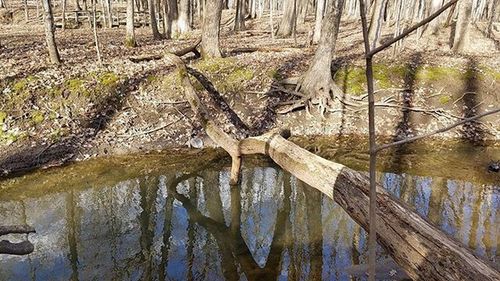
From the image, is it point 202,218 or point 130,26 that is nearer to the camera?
point 202,218

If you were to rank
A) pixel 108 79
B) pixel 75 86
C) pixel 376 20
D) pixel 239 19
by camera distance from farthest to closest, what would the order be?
pixel 239 19 < pixel 376 20 < pixel 108 79 < pixel 75 86

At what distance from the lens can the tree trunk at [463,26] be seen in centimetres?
1446

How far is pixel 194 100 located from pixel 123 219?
402 cm

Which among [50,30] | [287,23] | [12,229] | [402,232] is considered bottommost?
[402,232]

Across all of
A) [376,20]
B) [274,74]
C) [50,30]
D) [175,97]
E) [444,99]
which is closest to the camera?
[50,30]

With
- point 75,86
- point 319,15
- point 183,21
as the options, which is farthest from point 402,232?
point 183,21

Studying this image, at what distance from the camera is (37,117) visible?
32.1 feet

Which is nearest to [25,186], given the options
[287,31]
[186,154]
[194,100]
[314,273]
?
[186,154]

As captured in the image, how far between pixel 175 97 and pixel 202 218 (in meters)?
5.44

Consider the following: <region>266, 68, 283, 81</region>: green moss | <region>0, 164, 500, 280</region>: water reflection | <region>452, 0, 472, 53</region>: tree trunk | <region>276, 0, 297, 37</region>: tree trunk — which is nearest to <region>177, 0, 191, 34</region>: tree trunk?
<region>276, 0, 297, 37</region>: tree trunk

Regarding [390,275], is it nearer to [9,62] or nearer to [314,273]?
[314,273]

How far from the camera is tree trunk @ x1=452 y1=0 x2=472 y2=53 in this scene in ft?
47.4

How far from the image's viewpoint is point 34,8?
30.7 metres

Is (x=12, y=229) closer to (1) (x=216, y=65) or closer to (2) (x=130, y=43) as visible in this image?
(1) (x=216, y=65)
